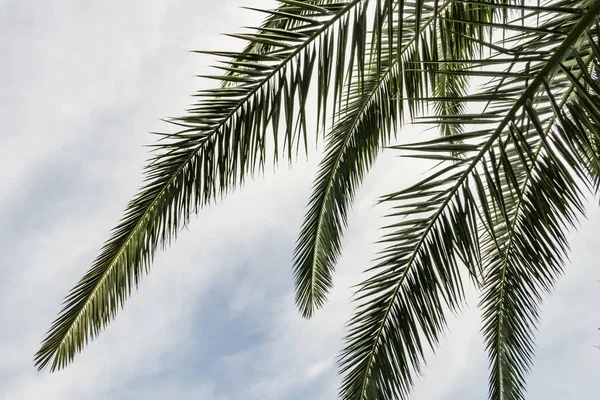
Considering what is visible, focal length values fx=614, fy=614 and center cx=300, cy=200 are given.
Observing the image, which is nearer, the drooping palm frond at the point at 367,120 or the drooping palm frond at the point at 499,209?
the drooping palm frond at the point at 499,209

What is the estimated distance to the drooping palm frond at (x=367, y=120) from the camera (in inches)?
138

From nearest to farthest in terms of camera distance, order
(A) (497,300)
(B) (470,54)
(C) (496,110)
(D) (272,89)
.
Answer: (C) (496,110)
(D) (272,89)
(B) (470,54)
(A) (497,300)

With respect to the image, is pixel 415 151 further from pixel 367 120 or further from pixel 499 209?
pixel 367 120

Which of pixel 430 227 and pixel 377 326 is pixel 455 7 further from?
pixel 377 326

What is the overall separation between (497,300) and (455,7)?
2.32 m

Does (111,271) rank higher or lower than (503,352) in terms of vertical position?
higher

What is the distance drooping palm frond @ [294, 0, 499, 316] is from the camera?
11.5 ft

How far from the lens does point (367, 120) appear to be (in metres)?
4.55

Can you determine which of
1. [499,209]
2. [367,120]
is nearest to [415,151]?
[499,209]

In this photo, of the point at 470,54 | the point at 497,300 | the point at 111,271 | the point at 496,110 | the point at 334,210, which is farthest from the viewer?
the point at 334,210

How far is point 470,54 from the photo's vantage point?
402 cm

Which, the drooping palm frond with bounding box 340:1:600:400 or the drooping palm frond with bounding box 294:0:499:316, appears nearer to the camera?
the drooping palm frond with bounding box 340:1:600:400

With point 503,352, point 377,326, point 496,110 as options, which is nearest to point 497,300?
point 503,352

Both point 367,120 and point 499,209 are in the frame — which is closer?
point 499,209
